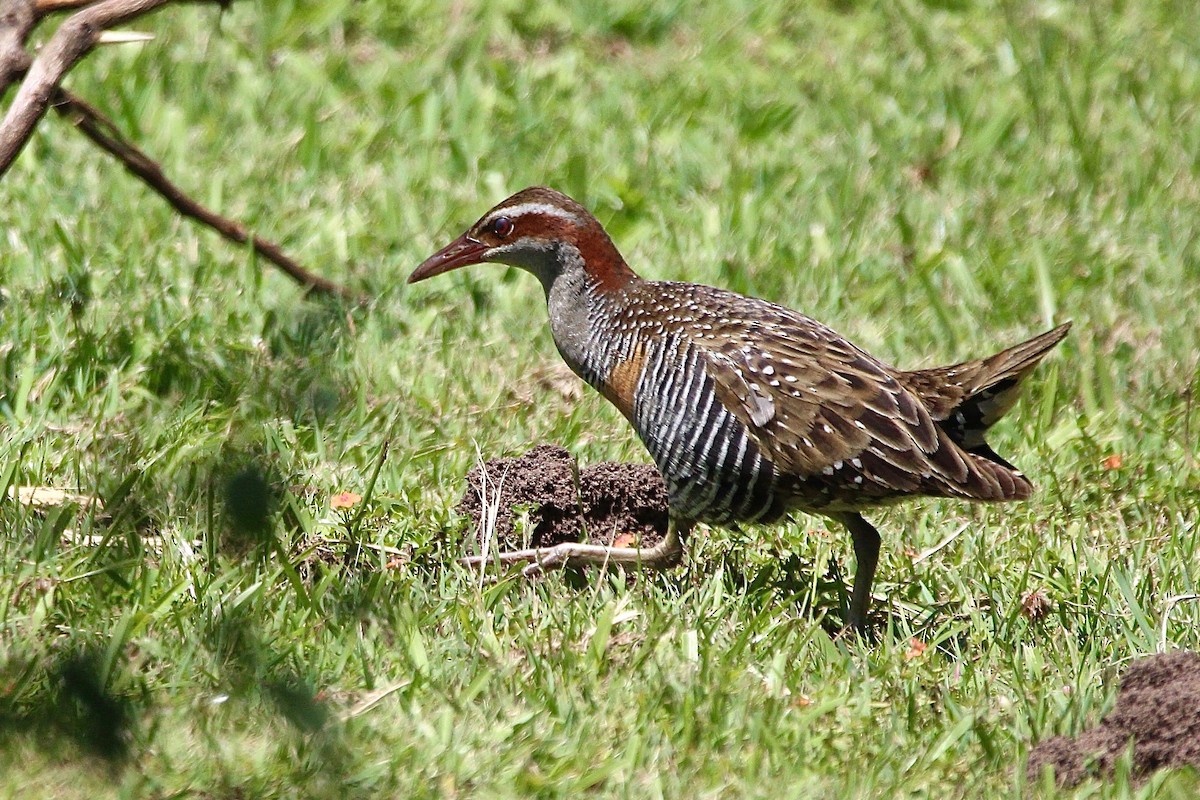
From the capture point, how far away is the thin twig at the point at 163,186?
193 inches

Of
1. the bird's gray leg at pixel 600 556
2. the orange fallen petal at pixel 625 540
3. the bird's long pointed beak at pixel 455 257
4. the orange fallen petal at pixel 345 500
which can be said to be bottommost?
the orange fallen petal at pixel 625 540

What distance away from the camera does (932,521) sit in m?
4.98

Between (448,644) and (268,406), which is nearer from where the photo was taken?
(448,644)

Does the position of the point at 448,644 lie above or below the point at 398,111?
below

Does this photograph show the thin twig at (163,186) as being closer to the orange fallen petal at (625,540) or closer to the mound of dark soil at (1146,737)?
the orange fallen petal at (625,540)

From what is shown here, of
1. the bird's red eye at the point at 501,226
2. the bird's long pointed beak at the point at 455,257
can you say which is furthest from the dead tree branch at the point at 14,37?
the bird's red eye at the point at 501,226

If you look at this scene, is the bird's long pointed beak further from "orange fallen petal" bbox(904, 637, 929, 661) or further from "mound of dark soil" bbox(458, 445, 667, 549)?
"orange fallen petal" bbox(904, 637, 929, 661)

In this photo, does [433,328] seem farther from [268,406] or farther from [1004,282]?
[1004,282]

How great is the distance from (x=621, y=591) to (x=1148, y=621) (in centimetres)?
145

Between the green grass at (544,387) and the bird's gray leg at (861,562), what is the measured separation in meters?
0.14

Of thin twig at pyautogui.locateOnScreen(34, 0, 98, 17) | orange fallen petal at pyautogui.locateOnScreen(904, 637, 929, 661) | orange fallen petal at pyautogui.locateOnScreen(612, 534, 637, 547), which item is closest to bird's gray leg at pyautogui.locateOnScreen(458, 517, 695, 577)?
orange fallen petal at pyautogui.locateOnScreen(612, 534, 637, 547)

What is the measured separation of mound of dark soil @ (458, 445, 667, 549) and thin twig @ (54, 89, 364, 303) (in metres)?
1.22

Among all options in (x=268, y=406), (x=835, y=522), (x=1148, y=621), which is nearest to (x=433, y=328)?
(x=268, y=406)

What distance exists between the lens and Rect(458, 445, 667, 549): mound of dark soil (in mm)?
4641
